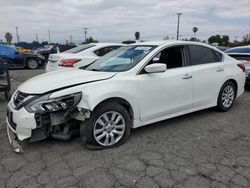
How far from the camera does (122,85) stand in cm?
361

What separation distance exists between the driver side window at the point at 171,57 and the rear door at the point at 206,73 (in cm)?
24

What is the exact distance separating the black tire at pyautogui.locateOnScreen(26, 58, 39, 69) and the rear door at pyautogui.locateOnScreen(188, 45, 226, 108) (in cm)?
1168

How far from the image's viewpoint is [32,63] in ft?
46.8

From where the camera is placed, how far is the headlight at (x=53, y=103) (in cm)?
324

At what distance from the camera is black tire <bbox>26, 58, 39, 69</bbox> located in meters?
14.1

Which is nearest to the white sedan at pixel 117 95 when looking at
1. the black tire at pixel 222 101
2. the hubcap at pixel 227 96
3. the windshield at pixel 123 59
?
the windshield at pixel 123 59

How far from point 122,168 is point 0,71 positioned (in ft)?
23.9

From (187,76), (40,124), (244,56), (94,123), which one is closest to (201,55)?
(187,76)

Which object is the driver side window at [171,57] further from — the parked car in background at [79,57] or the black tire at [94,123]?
the parked car in background at [79,57]

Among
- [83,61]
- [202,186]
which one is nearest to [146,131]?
[202,186]

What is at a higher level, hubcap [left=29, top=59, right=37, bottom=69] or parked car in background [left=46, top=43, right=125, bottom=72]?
parked car in background [left=46, top=43, right=125, bottom=72]

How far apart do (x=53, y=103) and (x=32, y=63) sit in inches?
473

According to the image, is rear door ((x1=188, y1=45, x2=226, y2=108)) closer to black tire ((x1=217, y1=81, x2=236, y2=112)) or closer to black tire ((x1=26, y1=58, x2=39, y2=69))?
black tire ((x1=217, y1=81, x2=236, y2=112))

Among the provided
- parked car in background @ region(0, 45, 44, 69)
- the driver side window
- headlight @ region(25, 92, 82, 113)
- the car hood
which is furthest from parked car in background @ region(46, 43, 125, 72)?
parked car in background @ region(0, 45, 44, 69)
